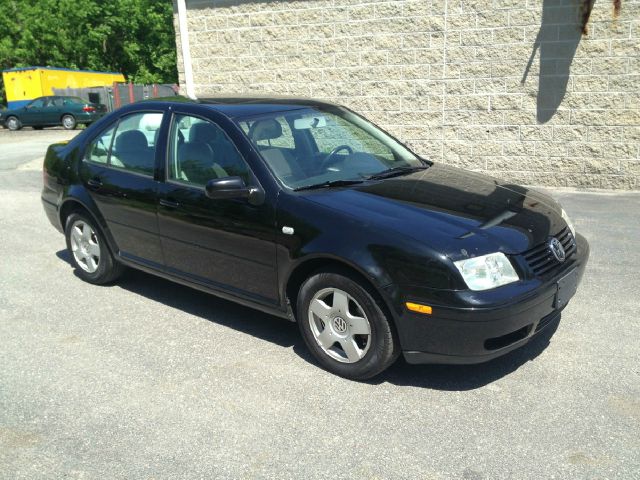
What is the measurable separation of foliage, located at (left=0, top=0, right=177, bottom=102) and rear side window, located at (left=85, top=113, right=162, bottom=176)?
3572 cm

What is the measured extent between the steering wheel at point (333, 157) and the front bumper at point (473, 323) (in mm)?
1297

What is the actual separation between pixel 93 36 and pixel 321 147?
3746cm

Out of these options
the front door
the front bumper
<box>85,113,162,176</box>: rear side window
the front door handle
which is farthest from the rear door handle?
the front bumper

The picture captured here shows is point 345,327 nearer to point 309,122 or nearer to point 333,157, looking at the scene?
point 333,157

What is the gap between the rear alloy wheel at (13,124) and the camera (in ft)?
94.5

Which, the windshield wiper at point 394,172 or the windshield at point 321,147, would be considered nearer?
the windshield at point 321,147

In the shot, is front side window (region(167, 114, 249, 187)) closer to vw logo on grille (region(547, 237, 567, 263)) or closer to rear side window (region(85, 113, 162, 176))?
rear side window (region(85, 113, 162, 176))

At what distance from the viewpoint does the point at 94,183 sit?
5352 millimetres

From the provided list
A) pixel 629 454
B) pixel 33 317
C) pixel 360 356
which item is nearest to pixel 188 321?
pixel 33 317

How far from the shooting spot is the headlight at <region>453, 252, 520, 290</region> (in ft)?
11.3

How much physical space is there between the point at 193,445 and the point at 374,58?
26.7 feet

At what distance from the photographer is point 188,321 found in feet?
16.1

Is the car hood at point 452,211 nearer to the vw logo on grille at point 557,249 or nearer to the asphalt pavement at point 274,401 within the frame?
the vw logo on grille at point 557,249

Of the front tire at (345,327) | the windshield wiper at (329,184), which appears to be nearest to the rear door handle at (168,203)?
the windshield wiper at (329,184)
